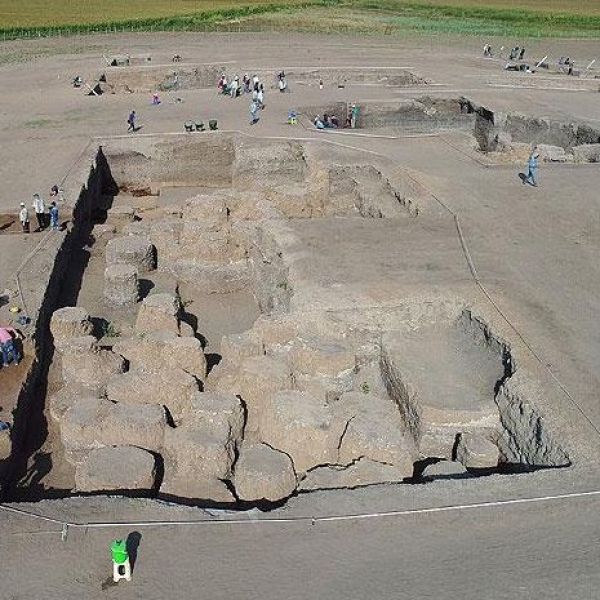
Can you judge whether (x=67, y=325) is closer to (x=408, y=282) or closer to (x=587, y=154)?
(x=408, y=282)

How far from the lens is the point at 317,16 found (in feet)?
181

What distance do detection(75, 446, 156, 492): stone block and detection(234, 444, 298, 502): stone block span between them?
43.0 inches

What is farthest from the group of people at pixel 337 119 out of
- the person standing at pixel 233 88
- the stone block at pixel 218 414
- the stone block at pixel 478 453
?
the stone block at pixel 478 453

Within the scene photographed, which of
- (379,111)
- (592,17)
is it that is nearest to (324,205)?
(379,111)

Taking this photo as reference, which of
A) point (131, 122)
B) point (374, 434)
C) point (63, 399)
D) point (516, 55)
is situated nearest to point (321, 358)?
point (374, 434)

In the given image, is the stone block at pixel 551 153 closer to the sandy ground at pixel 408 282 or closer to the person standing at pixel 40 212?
the sandy ground at pixel 408 282

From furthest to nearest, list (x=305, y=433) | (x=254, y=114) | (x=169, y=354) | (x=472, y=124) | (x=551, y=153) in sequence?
1. (x=472, y=124)
2. (x=254, y=114)
3. (x=551, y=153)
4. (x=169, y=354)
5. (x=305, y=433)

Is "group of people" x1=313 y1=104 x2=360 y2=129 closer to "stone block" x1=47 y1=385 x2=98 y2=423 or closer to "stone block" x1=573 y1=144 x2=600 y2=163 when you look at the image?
"stone block" x1=573 y1=144 x2=600 y2=163

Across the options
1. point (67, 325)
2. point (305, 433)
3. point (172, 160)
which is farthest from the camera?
point (172, 160)

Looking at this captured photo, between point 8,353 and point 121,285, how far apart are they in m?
3.30

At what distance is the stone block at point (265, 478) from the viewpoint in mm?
8562

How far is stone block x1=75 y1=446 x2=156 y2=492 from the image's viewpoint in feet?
28.2

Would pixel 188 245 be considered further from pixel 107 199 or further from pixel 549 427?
pixel 549 427

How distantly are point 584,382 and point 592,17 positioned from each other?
188 ft
